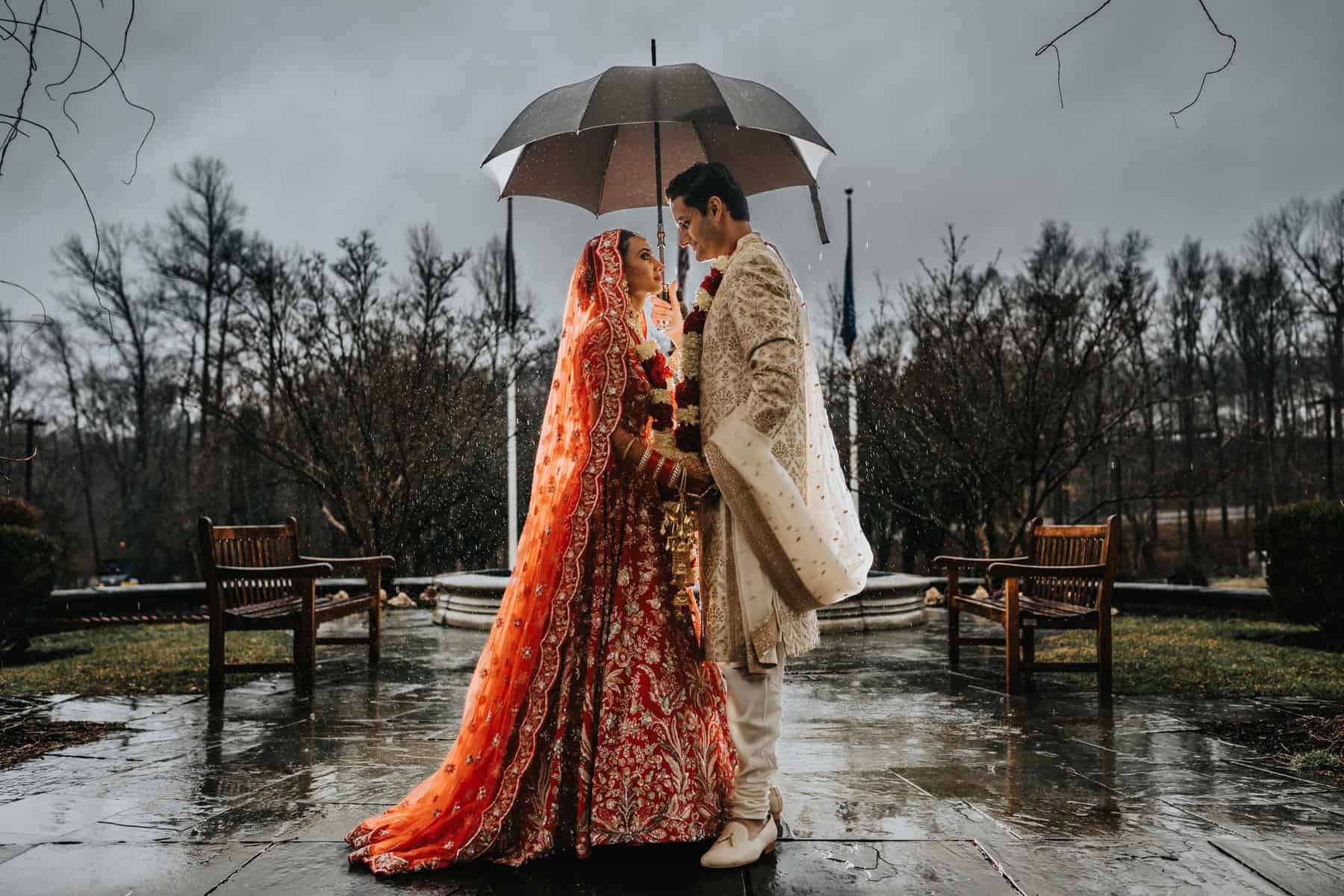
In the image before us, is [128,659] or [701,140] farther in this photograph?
[128,659]

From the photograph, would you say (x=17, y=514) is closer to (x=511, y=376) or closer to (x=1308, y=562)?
(x=511, y=376)

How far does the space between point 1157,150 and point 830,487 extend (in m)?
23.6

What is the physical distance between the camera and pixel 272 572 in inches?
198

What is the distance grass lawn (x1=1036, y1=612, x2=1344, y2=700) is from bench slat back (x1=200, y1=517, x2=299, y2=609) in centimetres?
484

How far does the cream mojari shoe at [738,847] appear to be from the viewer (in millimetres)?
2508

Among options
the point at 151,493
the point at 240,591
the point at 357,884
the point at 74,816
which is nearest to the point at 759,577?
the point at 357,884

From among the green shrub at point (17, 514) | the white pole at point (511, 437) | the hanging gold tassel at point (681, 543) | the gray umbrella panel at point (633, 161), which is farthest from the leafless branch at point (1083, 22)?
the white pole at point (511, 437)

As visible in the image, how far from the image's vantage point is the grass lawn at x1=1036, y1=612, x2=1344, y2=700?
5.28m

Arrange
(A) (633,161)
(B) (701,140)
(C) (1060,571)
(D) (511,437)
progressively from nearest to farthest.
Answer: (B) (701,140)
(A) (633,161)
(C) (1060,571)
(D) (511,437)

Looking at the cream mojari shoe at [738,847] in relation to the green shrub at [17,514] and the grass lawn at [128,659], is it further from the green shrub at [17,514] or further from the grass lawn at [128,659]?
the green shrub at [17,514]

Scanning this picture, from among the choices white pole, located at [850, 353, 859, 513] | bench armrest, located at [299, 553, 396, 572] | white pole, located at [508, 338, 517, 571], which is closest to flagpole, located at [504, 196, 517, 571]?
white pole, located at [508, 338, 517, 571]

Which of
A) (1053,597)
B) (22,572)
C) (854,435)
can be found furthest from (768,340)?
(854,435)

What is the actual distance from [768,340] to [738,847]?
1.39 metres

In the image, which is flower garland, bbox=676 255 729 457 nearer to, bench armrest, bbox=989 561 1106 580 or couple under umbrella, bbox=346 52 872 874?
couple under umbrella, bbox=346 52 872 874
